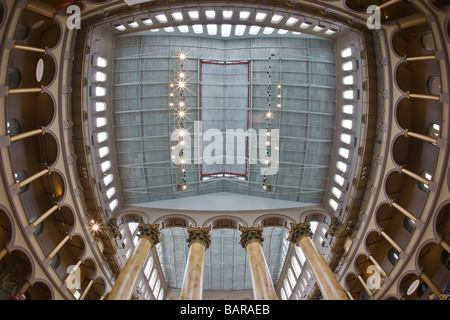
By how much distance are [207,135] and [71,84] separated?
12109 mm

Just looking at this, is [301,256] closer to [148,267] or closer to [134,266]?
[148,267]

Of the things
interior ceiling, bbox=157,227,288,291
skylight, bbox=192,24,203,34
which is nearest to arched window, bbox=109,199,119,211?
interior ceiling, bbox=157,227,288,291

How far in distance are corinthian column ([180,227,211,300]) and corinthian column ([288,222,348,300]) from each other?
705cm

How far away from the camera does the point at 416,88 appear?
53.7 ft

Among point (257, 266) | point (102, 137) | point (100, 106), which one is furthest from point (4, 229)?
point (257, 266)

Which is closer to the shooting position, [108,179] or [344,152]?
[344,152]

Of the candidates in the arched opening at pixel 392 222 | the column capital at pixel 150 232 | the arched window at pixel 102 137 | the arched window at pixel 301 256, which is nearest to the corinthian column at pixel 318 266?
the arched opening at pixel 392 222

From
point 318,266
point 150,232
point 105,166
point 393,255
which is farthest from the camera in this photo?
point 105,166

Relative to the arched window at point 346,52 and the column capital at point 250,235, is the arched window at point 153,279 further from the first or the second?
the arched window at point 346,52

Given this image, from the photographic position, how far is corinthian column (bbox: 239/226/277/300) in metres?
16.1

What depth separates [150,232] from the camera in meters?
21.5

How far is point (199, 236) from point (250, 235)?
3.96 m

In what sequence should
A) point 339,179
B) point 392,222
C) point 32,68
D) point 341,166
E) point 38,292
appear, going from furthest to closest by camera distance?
point 339,179 → point 341,166 → point 392,222 → point 38,292 → point 32,68
